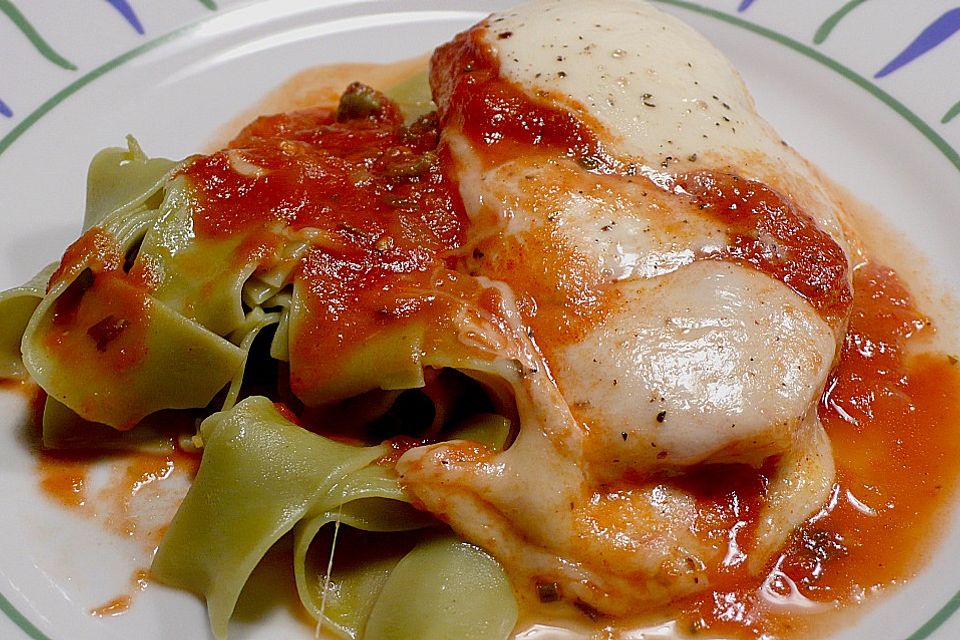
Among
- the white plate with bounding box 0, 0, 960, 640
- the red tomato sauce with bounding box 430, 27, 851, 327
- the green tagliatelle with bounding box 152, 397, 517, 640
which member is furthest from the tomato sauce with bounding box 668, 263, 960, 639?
the green tagliatelle with bounding box 152, 397, 517, 640

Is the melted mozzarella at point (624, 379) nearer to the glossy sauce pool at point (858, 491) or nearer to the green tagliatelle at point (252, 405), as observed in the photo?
the glossy sauce pool at point (858, 491)

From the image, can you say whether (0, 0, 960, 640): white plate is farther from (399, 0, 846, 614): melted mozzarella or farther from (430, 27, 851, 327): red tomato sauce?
(399, 0, 846, 614): melted mozzarella

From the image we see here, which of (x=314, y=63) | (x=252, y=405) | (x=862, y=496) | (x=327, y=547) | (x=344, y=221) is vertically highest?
(x=344, y=221)

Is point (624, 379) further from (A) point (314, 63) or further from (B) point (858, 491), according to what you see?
(A) point (314, 63)

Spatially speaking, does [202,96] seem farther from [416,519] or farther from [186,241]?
[416,519]

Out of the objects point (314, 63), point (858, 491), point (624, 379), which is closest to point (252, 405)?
point (624, 379)

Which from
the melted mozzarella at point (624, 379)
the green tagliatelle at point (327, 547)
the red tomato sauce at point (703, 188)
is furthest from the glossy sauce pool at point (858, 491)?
the red tomato sauce at point (703, 188)

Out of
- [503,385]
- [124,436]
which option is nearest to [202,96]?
[124,436]
